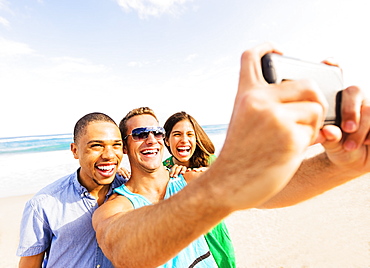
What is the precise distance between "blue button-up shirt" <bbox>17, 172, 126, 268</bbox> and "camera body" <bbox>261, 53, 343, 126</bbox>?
215 cm

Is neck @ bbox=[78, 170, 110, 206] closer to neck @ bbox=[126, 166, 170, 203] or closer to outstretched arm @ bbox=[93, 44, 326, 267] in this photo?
neck @ bbox=[126, 166, 170, 203]

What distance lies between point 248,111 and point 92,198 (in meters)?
2.08

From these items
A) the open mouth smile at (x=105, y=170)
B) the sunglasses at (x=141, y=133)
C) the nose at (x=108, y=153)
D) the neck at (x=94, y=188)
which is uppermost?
the sunglasses at (x=141, y=133)

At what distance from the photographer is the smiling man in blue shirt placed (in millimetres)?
2035

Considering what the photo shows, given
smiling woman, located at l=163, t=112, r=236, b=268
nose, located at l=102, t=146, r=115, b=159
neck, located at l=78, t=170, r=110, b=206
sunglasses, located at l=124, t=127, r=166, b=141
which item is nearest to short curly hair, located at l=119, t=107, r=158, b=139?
sunglasses, located at l=124, t=127, r=166, b=141

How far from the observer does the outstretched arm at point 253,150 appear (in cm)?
62

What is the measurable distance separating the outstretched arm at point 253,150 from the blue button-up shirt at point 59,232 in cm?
162

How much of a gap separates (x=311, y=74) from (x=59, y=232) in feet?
7.72

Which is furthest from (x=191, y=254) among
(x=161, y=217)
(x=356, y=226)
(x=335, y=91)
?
(x=356, y=226)

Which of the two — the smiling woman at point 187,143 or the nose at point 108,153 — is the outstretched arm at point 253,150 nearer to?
the nose at point 108,153

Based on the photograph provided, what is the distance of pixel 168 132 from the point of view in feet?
13.4

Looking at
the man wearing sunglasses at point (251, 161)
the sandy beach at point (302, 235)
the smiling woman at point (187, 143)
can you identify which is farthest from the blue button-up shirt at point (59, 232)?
the sandy beach at point (302, 235)

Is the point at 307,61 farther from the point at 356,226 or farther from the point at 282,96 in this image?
the point at 356,226

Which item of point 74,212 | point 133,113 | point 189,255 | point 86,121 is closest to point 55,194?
point 74,212
